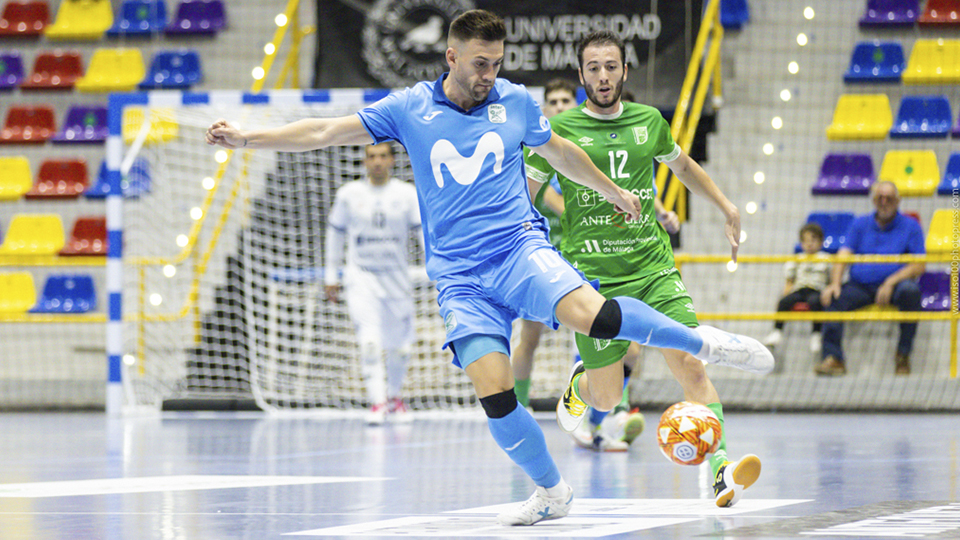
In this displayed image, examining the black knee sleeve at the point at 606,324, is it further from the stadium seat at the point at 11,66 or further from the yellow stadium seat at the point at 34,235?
the stadium seat at the point at 11,66

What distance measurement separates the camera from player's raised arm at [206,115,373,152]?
4464 millimetres

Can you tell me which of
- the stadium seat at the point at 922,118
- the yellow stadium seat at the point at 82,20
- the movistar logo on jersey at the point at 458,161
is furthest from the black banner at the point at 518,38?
the movistar logo on jersey at the point at 458,161

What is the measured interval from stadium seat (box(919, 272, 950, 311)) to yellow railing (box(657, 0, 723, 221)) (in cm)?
232

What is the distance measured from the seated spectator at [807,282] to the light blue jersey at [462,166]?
6.78 meters

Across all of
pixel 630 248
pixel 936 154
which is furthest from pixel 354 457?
pixel 936 154

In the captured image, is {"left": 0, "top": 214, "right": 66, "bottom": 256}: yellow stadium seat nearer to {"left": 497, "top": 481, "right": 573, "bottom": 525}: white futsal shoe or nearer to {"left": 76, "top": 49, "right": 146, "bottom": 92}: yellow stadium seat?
{"left": 76, "top": 49, "right": 146, "bottom": 92}: yellow stadium seat

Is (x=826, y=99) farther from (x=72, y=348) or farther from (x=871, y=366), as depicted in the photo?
(x=72, y=348)

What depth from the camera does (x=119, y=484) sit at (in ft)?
19.2

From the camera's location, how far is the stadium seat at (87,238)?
13.5 m

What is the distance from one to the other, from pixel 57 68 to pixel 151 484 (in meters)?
10.9

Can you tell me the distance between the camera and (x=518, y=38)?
13.9 metres

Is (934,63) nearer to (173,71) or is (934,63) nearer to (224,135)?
(173,71)

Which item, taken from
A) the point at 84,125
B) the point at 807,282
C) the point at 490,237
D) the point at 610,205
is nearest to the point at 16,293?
the point at 84,125

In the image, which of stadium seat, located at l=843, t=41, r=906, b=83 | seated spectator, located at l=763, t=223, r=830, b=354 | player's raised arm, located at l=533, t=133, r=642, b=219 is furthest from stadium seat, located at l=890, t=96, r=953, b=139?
player's raised arm, located at l=533, t=133, r=642, b=219
